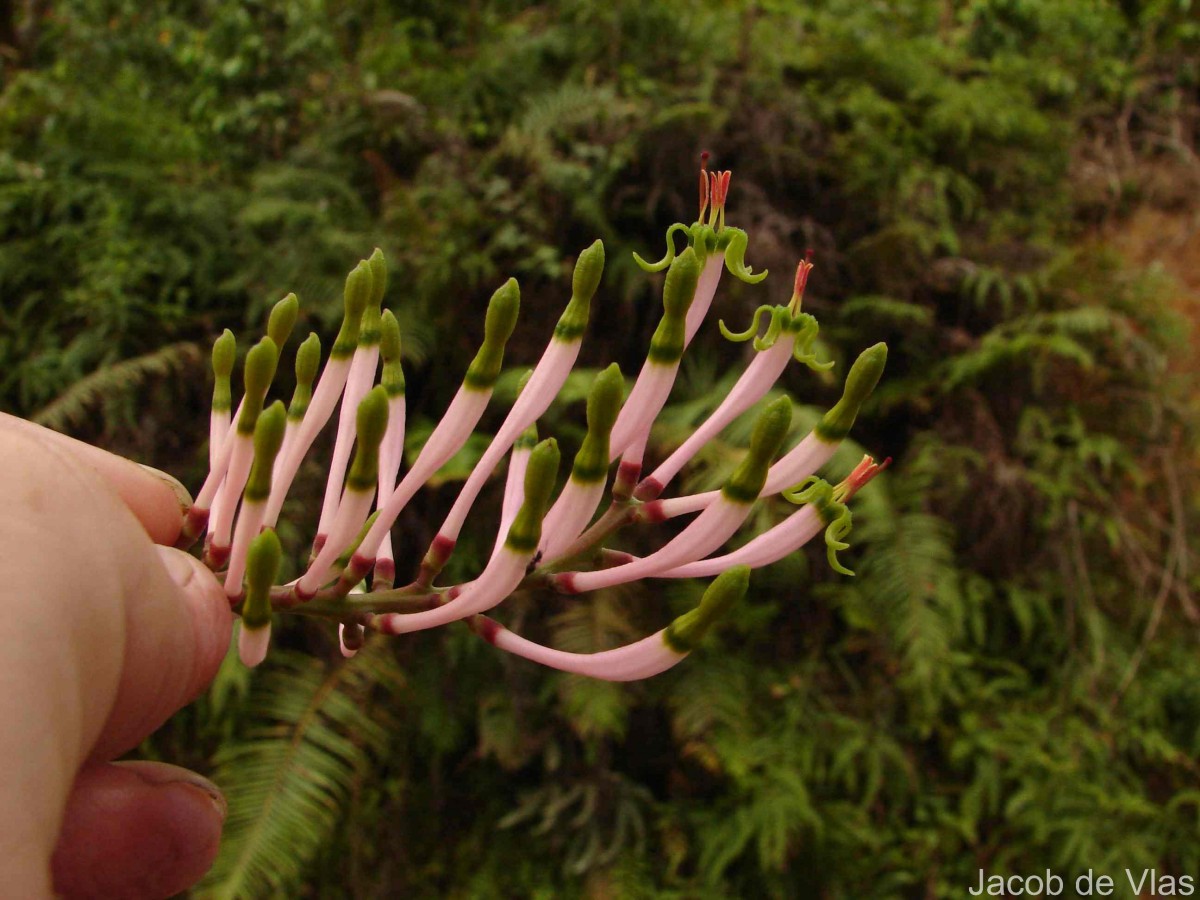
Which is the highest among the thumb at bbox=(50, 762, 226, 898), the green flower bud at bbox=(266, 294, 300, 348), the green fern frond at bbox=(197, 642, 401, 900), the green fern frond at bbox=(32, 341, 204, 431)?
the green flower bud at bbox=(266, 294, 300, 348)

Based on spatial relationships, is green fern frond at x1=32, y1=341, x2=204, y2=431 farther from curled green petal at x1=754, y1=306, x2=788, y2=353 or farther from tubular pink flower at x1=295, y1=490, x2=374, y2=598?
curled green petal at x1=754, y1=306, x2=788, y2=353

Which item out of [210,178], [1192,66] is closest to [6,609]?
[210,178]

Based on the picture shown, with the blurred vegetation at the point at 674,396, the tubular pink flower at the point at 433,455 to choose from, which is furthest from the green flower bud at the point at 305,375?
the blurred vegetation at the point at 674,396

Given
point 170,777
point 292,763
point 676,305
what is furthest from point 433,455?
point 292,763

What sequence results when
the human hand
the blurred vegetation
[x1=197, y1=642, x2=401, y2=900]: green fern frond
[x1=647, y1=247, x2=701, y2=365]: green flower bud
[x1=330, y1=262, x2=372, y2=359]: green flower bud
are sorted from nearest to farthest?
the human hand < [x1=647, y1=247, x2=701, y2=365]: green flower bud < [x1=330, y1=262, x2=372, y2=359]: green flower bud < [x1=197, y1=642, x2=401, y2=900]: green fern frond < the blurred vegetation

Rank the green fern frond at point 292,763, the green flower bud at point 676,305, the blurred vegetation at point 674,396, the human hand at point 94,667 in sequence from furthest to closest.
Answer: the blurred vegetation at point 674,396 → the green fern frond at point 292,763 → the green flower bud at point 676,305 → the human hand at point 94,667

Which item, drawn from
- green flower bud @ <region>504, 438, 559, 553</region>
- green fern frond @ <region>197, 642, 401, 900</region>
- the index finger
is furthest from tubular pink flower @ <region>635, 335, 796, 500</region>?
green fern frond @ <region>197, 642, 401, 900</region>

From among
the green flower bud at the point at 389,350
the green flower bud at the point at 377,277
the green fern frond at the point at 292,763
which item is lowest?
the green fern frond at the point at 292,763

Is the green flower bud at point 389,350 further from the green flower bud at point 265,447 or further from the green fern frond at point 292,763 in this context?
the green fern frond at point 292,763

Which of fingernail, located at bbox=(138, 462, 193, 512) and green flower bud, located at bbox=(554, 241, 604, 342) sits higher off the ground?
green flower bud, located at bbox=(554, 241, 604, 342)
